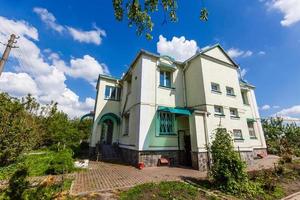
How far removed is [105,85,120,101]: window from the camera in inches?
693

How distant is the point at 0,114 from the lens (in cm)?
779

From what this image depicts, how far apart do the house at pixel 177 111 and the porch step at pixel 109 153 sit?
42 centimetres

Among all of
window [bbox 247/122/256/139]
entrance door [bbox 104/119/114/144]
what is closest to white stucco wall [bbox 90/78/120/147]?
entrance door [bbox 104/119/114/144]

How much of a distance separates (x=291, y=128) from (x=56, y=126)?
118 ft

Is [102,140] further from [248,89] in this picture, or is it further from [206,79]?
[248,89]

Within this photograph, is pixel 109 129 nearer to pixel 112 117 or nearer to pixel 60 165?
pixel 112 117

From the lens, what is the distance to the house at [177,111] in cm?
1140

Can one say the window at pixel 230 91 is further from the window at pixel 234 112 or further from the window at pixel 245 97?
the window at pixel 245 97

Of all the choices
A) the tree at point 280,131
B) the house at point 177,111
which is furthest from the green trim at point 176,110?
the tree at point 280,131

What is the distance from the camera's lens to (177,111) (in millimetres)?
11602

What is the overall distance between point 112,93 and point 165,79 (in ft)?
23.4

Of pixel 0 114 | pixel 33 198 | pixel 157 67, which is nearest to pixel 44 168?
pixel 0 114

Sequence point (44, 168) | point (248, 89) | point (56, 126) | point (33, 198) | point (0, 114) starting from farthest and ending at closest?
point (248, 89), point (56, 126), point (44, 168), point (0, 114), point (33, 198)

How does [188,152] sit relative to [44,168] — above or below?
above
